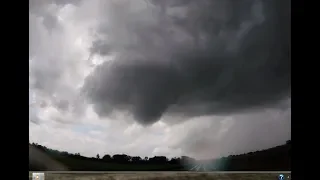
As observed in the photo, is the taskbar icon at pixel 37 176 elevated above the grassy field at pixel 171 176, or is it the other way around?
the taskbar icon at pixel 37 176

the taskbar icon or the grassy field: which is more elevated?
the taskbar icon

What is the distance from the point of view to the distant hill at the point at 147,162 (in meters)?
1.22

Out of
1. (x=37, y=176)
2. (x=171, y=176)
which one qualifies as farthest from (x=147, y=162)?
(x=37, y=176)

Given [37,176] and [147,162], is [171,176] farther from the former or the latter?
[37,176]

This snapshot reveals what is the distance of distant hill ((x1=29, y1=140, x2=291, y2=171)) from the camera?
122cm

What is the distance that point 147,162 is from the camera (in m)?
1.26
